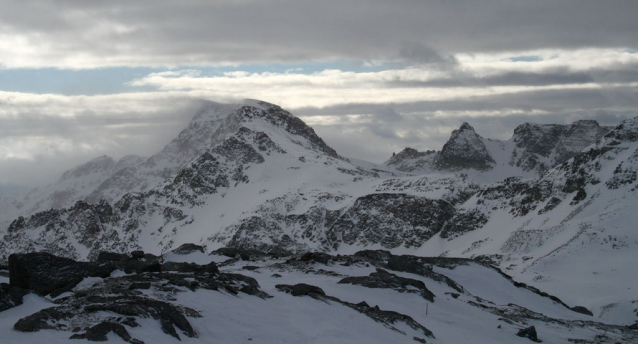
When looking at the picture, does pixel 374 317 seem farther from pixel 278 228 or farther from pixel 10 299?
pixel 278 228

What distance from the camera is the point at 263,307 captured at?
1127 inches

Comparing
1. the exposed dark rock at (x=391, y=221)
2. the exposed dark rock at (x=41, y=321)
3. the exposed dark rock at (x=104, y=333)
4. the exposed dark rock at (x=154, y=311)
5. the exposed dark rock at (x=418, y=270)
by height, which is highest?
the exposed dark rock at (x=41, y=321)

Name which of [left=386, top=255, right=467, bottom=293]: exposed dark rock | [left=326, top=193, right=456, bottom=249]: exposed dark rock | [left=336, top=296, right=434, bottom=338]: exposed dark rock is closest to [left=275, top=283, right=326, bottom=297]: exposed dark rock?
[left=336, top=296, right=434, bottom=338]: exposed dark rock

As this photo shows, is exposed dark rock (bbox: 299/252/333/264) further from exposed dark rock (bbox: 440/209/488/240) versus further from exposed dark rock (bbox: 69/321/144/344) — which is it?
exposed dark rock (bbox: 440/209/488/240)

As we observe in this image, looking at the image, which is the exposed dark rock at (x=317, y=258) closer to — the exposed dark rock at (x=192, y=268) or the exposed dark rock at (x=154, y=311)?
the exposed dark rock at (x=192, y=268)

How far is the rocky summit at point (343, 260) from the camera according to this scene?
2562cm

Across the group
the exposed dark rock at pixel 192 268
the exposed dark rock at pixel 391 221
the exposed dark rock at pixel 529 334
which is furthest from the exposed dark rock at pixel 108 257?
the exposed dark rock at pixel 391 221

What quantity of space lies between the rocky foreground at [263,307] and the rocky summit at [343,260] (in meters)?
0.11

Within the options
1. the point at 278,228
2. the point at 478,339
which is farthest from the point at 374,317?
the point at 278,228

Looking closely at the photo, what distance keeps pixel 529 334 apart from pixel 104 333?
23251 mm

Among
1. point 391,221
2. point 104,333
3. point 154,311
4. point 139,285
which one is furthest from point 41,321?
point 391,221

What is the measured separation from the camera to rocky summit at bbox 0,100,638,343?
25625 millimetres

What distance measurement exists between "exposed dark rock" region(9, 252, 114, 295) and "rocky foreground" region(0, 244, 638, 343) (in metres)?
0.05

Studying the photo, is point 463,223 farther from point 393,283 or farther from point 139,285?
point 139,285
